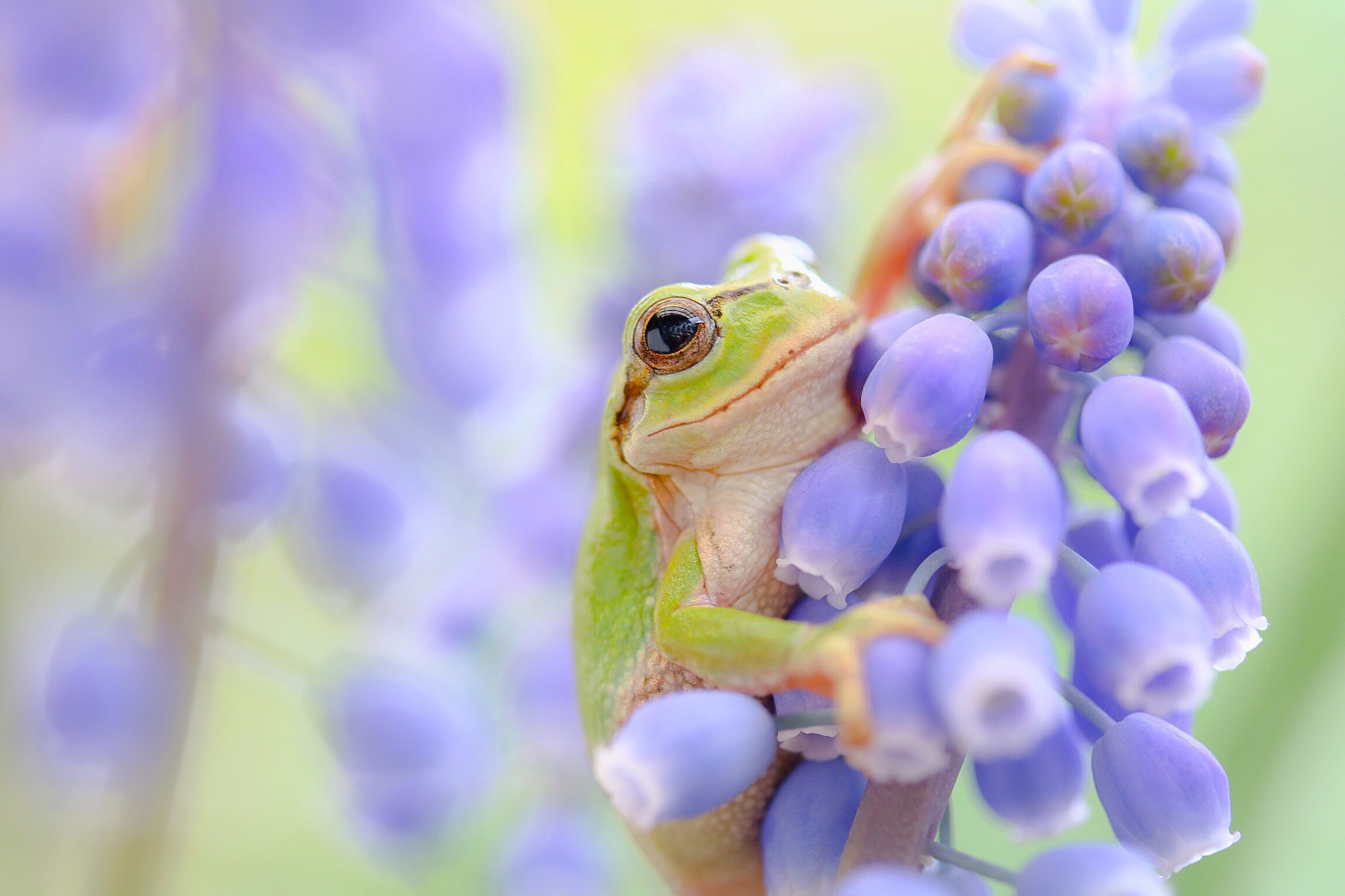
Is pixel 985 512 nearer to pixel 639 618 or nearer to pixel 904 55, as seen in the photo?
pixel 639 618

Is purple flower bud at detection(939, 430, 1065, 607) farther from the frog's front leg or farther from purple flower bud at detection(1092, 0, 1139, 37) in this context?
purple flower bud at detection(1092, 0, 1139, 37)

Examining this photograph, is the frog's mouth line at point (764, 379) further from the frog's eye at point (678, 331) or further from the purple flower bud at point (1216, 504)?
the purple flower bud at point (1216, 504)

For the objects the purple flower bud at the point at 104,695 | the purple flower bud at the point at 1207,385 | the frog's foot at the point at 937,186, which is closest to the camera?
the purple flower bud at the point at 1207,385

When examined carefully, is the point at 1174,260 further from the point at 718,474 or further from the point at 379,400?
the point at 379,400

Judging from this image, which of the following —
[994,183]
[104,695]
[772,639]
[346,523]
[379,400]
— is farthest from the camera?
[379,400]

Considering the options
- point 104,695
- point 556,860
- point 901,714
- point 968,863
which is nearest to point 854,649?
point 901,714

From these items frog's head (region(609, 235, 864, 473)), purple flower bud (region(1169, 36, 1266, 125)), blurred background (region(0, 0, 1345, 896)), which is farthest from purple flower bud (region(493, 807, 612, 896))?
purple flower bud (region(1169, 36, 1266, 125))

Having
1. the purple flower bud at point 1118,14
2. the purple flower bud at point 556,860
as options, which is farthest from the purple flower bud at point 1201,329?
the purple flower bud at point 556,860
